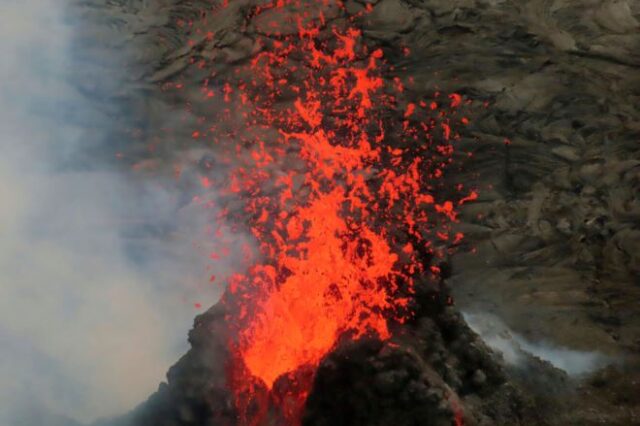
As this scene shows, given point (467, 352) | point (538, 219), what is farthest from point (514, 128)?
point (467, 352)

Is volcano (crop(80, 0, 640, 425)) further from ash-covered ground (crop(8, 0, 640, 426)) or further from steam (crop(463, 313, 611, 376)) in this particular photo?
steam (crop(463, 313, 611, 376))

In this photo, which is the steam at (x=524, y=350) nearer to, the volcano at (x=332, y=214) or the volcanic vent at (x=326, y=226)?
the volcano at (x=332, y=214)

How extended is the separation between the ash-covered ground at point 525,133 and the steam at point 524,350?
1.1 inches

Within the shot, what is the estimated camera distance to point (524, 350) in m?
6.05

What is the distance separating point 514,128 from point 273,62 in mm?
2859

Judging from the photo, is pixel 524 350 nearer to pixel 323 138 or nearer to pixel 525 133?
pixel 525 133

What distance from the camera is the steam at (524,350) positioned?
17.3 feet

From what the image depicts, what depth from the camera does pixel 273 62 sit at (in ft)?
21.8

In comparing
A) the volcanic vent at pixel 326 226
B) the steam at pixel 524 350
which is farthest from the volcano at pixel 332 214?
the steam at pixel 524 350

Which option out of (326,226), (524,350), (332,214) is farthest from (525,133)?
(326,226)

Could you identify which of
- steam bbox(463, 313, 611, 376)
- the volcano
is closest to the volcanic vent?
the volcano

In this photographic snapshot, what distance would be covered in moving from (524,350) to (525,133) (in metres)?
2.46

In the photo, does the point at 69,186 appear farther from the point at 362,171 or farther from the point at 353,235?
the point at 353,235

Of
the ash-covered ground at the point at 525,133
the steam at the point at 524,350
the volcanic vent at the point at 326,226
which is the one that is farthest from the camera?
the ash-covered ground at the point at 525,133
